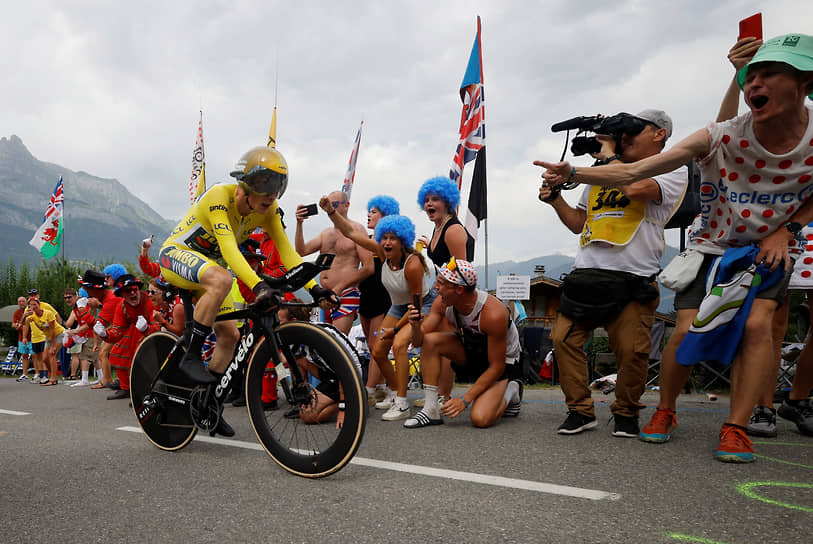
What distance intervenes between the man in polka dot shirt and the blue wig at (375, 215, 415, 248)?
2.26 meters

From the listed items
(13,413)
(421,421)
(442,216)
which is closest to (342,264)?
(442,216)

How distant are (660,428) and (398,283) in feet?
7.98

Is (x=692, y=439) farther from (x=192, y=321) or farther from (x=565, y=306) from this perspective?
(x=192, y=321)

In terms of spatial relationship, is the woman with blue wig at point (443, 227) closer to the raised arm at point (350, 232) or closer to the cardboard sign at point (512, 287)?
the raised arm at point (350, 232)

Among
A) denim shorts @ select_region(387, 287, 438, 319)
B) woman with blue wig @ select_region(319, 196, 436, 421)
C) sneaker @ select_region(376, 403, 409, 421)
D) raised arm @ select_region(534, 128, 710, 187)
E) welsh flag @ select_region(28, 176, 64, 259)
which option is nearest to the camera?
raised arm @ select_region(534, 128, 710, 187)

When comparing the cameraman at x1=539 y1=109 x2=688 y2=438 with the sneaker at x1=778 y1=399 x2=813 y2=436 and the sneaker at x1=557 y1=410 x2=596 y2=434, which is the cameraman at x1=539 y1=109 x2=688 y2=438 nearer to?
the sneaker at x1=557 y1=410 x2=596 y2=434

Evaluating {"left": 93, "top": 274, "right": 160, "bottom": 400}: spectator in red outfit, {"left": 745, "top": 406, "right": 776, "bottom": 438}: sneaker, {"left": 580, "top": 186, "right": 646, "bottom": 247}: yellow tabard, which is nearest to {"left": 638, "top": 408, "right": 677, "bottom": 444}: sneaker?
{"left": 745, "top": 406, "right": 776, "bottom": 438}: sneaker

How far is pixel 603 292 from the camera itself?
3.54 meters

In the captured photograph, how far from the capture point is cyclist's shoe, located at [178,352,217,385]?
323cm

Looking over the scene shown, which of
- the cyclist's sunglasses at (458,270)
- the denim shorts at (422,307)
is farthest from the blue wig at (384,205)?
the cyclist's sunglasses at (458,270)

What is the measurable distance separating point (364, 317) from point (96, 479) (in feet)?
10.4

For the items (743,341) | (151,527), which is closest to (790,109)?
(743,341)

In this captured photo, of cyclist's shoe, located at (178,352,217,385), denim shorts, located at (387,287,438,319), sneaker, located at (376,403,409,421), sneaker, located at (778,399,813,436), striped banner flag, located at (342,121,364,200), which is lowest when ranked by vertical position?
sneaker, located at (376,403,409,421)

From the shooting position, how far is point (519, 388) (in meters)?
4.75
